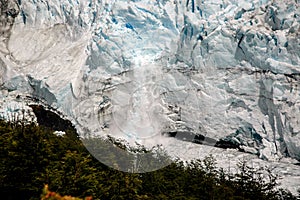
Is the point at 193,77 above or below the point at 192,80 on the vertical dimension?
above

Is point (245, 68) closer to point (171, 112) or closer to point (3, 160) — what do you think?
point (171, 112)

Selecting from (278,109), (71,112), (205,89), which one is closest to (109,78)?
(71,112)

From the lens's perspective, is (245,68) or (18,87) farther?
(18,87)
